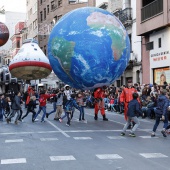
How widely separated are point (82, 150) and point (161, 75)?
16.8 meters

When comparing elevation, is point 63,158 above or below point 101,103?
below

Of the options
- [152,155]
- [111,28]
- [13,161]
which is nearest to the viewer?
[13,161]

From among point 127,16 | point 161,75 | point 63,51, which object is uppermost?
point 127,16

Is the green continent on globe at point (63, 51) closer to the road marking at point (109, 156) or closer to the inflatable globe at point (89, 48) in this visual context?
the inflatable globe at point (89, 48)

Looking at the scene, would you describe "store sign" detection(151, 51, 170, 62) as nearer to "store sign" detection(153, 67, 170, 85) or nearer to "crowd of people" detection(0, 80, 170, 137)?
"store sign" detection(153, 67, 170, 85)

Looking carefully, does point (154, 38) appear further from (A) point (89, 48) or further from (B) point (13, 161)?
(B) point (13, 161)

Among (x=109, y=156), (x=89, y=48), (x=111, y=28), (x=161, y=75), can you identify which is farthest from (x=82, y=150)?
(x=161, y=75)

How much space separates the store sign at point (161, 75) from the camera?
969 inches

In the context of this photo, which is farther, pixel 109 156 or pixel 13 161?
pixel 109 156

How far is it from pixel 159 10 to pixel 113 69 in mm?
12804

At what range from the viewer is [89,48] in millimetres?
13047

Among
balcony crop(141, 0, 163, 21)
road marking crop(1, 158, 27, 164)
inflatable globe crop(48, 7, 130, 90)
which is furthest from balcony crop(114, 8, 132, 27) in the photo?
road marking crop(1, 158, 27, 164)

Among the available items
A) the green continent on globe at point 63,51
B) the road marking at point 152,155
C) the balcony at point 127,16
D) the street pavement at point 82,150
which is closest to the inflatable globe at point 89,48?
the green continent on globe at point 63,51

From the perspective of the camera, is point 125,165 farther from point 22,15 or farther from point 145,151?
point 22,15
